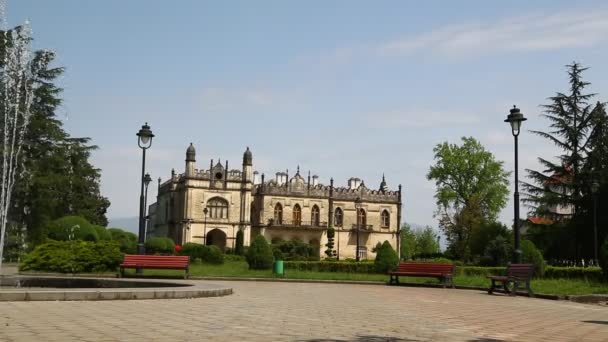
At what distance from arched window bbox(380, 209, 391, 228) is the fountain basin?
194ft

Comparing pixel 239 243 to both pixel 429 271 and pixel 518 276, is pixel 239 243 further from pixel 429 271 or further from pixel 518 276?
pixel 518 276

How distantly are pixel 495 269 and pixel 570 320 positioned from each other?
2139cm

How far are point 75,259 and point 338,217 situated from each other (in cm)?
5103

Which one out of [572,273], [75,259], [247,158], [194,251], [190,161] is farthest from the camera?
[247,158]

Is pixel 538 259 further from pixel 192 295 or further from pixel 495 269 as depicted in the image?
pixel 192 295

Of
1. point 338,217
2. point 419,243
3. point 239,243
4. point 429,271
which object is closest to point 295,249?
point 239,243

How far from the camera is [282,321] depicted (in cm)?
930

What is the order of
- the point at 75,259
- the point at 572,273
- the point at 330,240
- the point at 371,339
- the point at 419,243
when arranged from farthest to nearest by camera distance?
the point at 419,243 → the point at 330,240 → the point at 572,273 → the point at 75,259 → the point at 371,339

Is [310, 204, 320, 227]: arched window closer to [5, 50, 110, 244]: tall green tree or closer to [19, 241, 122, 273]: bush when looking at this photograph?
[5, 50, 110, 244]: tall green tree

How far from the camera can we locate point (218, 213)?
6606cm

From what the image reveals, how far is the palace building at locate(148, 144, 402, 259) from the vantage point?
2584 inches

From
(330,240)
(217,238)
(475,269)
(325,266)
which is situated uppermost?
(330,240)

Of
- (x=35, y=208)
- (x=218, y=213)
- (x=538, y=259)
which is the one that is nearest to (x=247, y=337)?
(x=538, y=259)

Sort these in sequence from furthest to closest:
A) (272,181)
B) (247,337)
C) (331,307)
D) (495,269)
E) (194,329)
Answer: (272,181) → (495,269) → (331,307) → (194,329) → (247,337)
